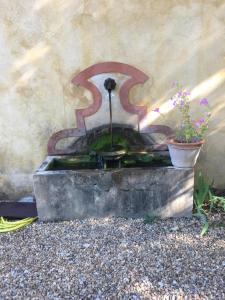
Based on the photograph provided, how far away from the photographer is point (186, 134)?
383cm

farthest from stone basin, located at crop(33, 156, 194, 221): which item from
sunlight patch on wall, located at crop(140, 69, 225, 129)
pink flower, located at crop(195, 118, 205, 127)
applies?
sunlight patch on wall, located at crop(140, 69, 225, 129)

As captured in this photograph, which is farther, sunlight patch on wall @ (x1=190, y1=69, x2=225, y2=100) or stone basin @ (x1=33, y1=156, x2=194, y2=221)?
sunlight patch on wall @ (x1=190, y1=69, x2=225, y2=100)

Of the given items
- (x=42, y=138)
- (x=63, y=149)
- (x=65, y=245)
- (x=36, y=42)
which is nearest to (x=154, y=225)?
(x=65, y=245)

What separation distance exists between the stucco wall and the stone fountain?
0.13m

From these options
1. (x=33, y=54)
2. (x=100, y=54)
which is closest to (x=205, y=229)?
(x=100, y=54)

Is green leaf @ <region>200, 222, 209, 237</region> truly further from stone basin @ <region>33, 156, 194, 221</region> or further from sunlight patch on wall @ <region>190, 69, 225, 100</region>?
sunlight patch on wall @ <region>190, 69, 225, 100</region>

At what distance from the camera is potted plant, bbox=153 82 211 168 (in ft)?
12.0

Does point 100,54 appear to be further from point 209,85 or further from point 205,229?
point 205,229

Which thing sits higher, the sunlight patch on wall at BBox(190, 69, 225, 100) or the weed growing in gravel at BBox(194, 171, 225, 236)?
the sunlight patch on wall at BBox(190, 69, 225, 100)

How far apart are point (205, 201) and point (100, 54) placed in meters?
2.13

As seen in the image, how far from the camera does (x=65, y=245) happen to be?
3424 millimetres

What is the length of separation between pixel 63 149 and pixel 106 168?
33.0 inches

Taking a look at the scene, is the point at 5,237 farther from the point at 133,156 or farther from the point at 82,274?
the point at 133,156

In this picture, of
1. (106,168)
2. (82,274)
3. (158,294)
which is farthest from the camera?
(106,168)
